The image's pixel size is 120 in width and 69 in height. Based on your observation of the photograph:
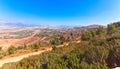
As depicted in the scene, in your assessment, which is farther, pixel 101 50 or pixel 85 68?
pixel 101 50

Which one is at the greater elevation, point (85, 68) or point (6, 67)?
point (85, 68)

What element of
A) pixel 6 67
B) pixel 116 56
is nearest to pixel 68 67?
pixel 116 56

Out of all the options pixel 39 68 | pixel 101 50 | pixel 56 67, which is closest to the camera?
pixel 56 67

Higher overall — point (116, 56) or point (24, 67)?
point (116, 56)

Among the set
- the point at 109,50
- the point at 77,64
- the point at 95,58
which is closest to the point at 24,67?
the point at 77,64

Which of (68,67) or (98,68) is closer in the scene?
(98,68)

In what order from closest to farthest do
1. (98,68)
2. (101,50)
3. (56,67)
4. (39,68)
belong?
(98,68)
(56,67)
(39,68)
(101,50)

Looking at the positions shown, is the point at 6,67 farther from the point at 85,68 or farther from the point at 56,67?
the point at 85,68

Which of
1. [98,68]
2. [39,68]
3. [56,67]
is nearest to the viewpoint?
[98,68]

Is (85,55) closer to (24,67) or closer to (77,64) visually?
(77,64)
